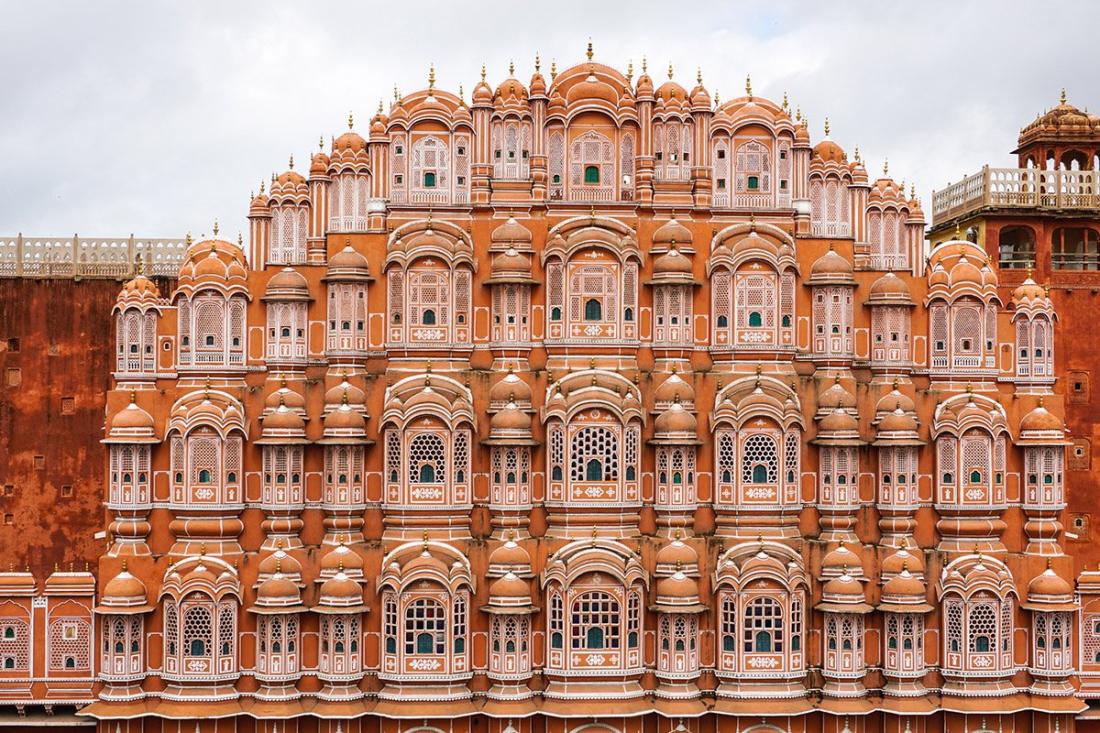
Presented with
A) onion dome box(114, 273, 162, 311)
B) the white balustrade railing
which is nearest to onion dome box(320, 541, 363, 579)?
onion dome box(114, 273, 162, 311)

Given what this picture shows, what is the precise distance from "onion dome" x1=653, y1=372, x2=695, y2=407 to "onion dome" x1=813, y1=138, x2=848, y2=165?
8.19 m

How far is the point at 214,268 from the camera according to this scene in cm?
3481

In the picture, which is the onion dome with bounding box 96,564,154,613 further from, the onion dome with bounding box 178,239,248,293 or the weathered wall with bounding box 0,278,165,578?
the weathered wall with bounding box 0,278,165,578

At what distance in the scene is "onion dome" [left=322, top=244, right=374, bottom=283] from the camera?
34.5 metres

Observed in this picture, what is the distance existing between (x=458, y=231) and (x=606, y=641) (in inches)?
466

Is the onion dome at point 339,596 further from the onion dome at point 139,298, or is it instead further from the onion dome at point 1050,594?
the onion dome at point 1050,594

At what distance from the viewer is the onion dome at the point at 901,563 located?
112ft

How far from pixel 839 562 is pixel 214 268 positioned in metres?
18.7

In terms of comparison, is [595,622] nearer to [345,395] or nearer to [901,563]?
[901,563]

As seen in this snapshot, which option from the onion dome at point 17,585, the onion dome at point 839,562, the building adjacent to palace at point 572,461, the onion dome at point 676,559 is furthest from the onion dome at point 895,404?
the onion dome at point 17,585

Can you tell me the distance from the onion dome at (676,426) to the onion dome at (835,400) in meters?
3.73

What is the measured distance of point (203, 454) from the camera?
34188mm

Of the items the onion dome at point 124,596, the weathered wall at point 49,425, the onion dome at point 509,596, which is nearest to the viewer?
the onion dome at point 509,596

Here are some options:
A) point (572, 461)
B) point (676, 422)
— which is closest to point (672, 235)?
point (676, 422)
